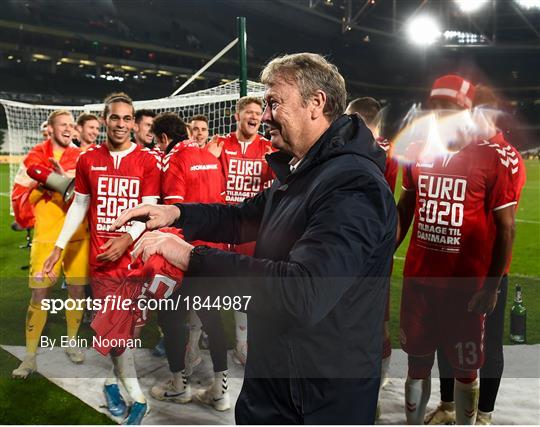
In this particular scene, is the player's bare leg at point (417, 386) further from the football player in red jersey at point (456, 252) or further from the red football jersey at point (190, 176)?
the red football jersey at point (190, 176)

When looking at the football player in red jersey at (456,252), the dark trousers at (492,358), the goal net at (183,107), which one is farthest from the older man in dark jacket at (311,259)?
the goal net at (183,107)

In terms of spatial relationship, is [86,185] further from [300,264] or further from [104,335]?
[300,264]

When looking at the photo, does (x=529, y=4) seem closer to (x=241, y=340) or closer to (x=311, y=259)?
(x=241, y=340)

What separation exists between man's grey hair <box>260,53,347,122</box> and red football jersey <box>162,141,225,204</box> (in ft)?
5.56

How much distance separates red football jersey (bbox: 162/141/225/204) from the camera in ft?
9.64

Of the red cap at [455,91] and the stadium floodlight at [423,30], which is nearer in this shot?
A: the red cap at [455,91]

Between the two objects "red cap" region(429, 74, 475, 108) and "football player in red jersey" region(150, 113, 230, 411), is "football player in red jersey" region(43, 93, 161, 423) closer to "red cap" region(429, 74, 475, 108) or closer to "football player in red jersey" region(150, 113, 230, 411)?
"football player in red jersey" region(150, 113, 230, 411)

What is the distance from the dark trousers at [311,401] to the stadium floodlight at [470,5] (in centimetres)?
1847

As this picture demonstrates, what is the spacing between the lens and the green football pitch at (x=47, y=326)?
2.74m

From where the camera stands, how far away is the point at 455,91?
2.41 meters

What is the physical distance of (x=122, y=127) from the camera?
290 cm

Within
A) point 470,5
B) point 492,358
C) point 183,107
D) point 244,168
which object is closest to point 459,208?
point 492,358

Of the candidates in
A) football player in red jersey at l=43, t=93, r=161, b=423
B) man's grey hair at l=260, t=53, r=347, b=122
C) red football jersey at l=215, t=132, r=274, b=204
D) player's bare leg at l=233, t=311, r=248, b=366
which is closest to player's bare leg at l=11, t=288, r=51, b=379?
football player in red jersey at l=43, t=93, r=161, b=423

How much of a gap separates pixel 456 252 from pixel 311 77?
1.43 metres
